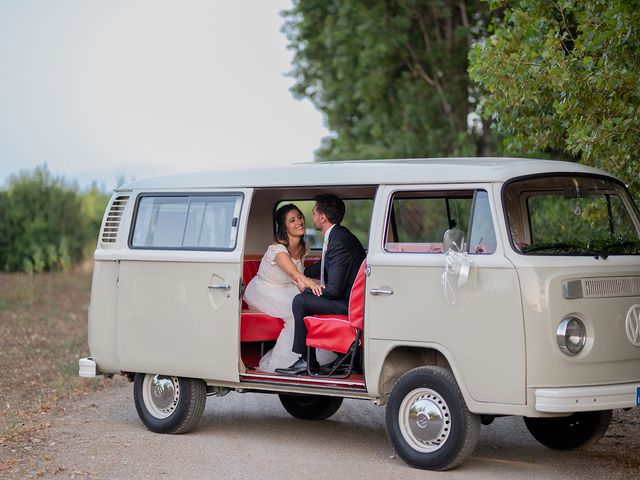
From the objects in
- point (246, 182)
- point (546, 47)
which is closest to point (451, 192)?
point (246, 182)

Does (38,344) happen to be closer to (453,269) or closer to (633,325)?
(453,269)

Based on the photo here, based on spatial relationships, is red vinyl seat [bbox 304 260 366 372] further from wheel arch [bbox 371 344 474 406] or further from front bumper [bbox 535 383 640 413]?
front bumper [bbox 535 383 640 413]

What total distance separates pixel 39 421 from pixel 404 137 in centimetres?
1832

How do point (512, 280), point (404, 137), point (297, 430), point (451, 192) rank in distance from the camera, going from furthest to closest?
1. point (404, 137)
2. point (297, 430)
3. point (451, 192)
4. point (512, 280)

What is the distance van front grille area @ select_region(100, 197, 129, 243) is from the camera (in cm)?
1100

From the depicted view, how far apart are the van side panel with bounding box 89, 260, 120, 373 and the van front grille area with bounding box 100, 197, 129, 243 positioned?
0.82 ft

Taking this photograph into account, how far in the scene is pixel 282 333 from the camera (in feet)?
33.6

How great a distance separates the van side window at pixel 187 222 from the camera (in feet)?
33.3

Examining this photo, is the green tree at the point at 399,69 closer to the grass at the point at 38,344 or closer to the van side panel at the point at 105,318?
the grass at the point at 38,344

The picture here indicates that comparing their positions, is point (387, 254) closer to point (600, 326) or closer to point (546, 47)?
point (600, 326)

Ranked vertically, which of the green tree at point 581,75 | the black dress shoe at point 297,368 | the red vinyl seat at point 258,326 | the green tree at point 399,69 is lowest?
the black dress shoe at point 297,368

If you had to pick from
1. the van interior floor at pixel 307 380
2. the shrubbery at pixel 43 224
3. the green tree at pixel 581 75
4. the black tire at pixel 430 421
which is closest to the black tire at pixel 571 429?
the black tire at pixel 430 421

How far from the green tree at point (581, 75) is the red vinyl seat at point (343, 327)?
8.42ft

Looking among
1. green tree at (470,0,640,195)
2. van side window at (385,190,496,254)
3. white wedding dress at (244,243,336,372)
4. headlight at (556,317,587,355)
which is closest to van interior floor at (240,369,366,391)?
white wedding dress at (244,243,336,372)
